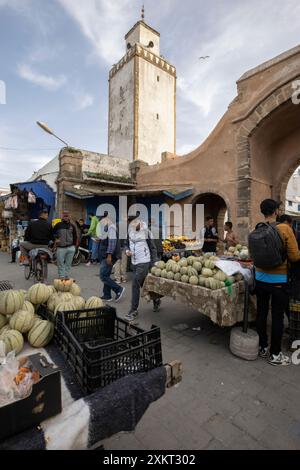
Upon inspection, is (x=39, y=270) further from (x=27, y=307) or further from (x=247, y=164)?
(x=247, y=164)

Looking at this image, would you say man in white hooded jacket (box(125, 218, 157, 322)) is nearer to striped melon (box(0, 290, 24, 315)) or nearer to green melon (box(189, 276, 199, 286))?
green melon (box(189, 276, 199, 286))

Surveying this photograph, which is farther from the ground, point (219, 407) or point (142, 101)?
point (142, 101)

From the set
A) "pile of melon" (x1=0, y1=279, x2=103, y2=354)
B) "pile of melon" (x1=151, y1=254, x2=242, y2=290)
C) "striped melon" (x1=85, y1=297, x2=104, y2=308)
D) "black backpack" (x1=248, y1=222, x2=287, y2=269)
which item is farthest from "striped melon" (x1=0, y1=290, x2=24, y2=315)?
"black backpack" (x1=248, y1=222, x2=287, y2=269)

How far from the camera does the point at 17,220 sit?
1495 cm

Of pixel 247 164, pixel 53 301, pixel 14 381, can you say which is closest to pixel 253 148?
pixel 247 164

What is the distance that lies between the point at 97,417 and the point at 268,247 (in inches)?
102

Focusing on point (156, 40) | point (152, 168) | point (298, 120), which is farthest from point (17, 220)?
point (156, 40)

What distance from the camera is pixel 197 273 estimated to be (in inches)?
158

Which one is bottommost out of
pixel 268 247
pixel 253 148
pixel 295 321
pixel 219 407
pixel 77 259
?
pixel 219 407

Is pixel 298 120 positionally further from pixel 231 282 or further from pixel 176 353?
pixel 176 353

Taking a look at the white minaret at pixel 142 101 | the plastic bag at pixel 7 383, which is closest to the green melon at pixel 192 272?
the plastic bag at pixel 7 383

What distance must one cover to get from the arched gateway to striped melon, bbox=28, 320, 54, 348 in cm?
949

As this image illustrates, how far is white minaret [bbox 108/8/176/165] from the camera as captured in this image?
1002 inches
